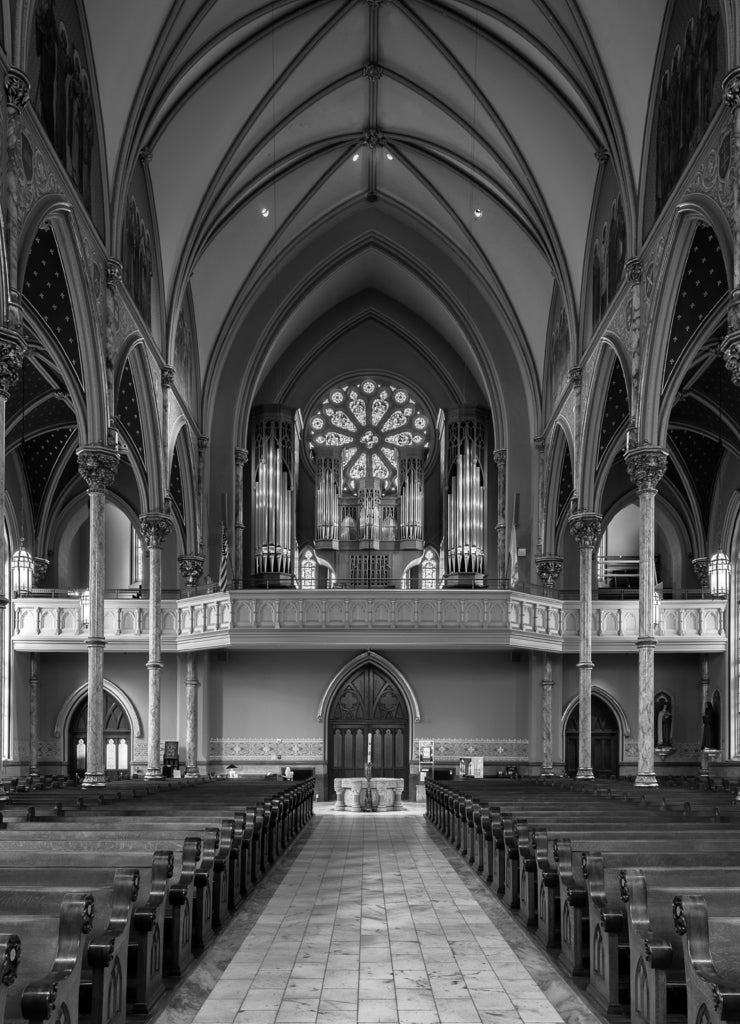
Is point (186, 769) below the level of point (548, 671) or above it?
below

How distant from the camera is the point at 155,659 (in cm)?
2766

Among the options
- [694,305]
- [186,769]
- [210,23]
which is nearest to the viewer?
[694,305]

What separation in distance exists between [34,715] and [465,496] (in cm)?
1371

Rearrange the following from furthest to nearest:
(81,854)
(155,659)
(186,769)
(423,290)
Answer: (423,290) → (186,769) → (155,659) → (81,854)

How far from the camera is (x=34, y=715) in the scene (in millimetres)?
32750

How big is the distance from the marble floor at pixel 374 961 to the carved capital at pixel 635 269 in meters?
11.7

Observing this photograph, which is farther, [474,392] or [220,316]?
→ [474,392]

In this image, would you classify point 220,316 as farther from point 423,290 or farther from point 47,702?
point 47,702

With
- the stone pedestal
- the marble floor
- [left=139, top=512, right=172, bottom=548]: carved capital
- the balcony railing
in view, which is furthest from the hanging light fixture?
the marble floor

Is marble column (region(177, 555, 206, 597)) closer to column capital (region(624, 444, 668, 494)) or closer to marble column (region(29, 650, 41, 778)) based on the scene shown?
marble column (region(29, 650, 41, 778))

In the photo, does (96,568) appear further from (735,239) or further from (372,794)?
(735,239)

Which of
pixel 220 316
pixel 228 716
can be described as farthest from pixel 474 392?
pixel 228 716

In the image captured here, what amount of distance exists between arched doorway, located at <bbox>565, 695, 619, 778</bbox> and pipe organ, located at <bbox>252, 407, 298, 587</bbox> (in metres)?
9.24

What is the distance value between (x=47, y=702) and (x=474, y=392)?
51.6ft
